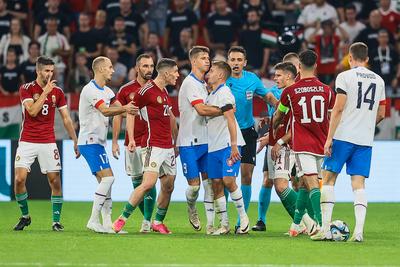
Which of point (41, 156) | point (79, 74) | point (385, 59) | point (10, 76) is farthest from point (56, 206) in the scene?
point (385, 59)

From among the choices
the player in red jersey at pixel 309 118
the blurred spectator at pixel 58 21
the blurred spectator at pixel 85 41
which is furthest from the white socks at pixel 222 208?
the blurred spectator at pixel 58 21

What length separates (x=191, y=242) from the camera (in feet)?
42.7

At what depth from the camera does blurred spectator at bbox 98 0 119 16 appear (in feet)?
79.3

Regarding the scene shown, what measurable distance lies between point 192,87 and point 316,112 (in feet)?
5.22

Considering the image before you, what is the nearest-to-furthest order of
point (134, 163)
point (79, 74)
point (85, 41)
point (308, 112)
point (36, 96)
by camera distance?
point (308, 112) → point (36, 96) → point (134, 163) → point (79, 74) → point (85, 41)

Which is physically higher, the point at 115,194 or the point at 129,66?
the point at 129,66

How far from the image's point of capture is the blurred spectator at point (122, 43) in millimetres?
23172

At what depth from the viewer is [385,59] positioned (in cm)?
2272

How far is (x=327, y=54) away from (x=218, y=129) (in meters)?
9.22

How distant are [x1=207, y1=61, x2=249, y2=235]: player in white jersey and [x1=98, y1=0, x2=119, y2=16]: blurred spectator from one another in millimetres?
10468

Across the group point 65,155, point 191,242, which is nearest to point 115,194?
point 65,155

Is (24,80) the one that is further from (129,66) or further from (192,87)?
(192,87)

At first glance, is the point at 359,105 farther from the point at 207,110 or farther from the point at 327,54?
the point at 327,54

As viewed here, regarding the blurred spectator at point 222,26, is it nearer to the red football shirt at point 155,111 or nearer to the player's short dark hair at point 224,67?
the player's short dark hair at point 224,67
